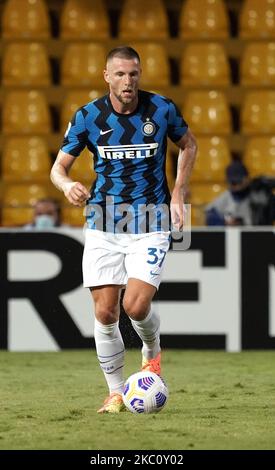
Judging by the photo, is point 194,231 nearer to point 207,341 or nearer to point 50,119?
point 207,341

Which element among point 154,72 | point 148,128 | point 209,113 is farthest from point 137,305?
point 154,72

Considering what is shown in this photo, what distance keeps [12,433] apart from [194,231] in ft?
15.2

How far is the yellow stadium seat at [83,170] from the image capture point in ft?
41.9

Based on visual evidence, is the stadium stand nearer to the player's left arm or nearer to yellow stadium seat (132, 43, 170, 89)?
yellow stadium seat (132, 43, 170, 89)

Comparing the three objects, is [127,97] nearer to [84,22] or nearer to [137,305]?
[137,305]

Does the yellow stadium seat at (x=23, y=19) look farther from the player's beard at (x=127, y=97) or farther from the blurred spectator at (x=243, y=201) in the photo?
the player's beard at (x=127, y=97)

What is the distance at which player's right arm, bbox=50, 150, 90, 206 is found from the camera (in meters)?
5.90

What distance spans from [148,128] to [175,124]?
0.18 m

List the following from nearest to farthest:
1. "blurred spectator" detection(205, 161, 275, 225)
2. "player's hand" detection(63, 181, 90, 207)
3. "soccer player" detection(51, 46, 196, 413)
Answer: "player's hand" detection(63, 181, 90, 207) → "soccer player" detection(51, 46, 196, 413) → "blurred spectator" detection(205, 161, 275, 225)

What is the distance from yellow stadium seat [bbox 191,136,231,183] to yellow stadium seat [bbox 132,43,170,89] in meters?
1.00

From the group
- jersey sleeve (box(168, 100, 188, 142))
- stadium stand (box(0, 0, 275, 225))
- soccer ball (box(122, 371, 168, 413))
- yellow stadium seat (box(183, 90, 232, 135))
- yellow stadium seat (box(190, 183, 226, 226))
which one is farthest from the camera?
Answer: yellow stadium seat (box(183, 90, 232, 135))

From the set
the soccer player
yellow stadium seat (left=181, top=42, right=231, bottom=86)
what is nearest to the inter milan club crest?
the soccer player
